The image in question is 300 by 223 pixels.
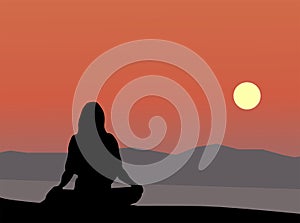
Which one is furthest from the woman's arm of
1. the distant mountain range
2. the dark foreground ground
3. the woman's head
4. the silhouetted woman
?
the distant mountain range

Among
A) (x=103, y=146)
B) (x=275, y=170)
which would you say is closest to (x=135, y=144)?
(x=103, y=146)

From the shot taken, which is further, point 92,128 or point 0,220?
point 92,128

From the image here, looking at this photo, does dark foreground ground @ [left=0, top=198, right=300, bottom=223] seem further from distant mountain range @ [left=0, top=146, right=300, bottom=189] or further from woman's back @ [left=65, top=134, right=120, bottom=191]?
distant mountain range @ [left=0, top=146, right=300, bottom=189]

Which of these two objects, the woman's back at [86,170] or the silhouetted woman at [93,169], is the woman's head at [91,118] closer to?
the silhouetted woman at [93,169]

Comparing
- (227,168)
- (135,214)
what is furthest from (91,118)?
(227,168)

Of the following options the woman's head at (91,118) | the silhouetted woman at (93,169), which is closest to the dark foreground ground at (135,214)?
the silhouetted woman at (93,169)

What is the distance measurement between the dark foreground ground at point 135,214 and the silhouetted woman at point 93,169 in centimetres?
27

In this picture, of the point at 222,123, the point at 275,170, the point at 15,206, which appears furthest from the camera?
the point at 275,170

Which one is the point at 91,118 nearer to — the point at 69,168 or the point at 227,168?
the point at 69,168

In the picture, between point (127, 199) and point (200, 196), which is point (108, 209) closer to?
point (127, 199)

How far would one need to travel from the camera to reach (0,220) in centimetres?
900

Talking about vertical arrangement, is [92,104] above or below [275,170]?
below

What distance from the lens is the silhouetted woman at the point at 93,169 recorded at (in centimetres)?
953

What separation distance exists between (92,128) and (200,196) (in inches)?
1631
